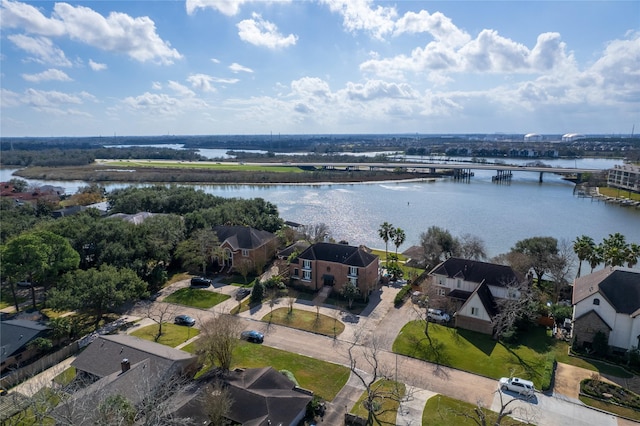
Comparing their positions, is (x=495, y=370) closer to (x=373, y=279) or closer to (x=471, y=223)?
(x=373, y=279)

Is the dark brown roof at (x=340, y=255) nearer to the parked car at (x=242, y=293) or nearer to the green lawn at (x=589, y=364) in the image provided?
the parked car at (x=242, y=293)

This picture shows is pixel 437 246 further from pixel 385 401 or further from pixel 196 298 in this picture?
pixel 196 298

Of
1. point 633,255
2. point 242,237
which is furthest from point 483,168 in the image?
point 242,237

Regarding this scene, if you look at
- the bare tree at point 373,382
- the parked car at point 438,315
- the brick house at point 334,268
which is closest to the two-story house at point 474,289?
the parked car at point 438,315

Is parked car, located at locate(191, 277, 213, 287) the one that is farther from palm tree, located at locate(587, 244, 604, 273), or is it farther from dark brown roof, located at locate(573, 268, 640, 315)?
palm tree, located at locate(587, 244, 604, 273)

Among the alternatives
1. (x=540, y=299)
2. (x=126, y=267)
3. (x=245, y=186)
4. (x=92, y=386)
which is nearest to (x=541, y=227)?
(x=540, y=299)

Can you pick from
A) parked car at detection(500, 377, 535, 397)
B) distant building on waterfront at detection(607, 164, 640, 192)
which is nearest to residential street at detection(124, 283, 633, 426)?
parked car at detection(500, 377, 535, 397)
